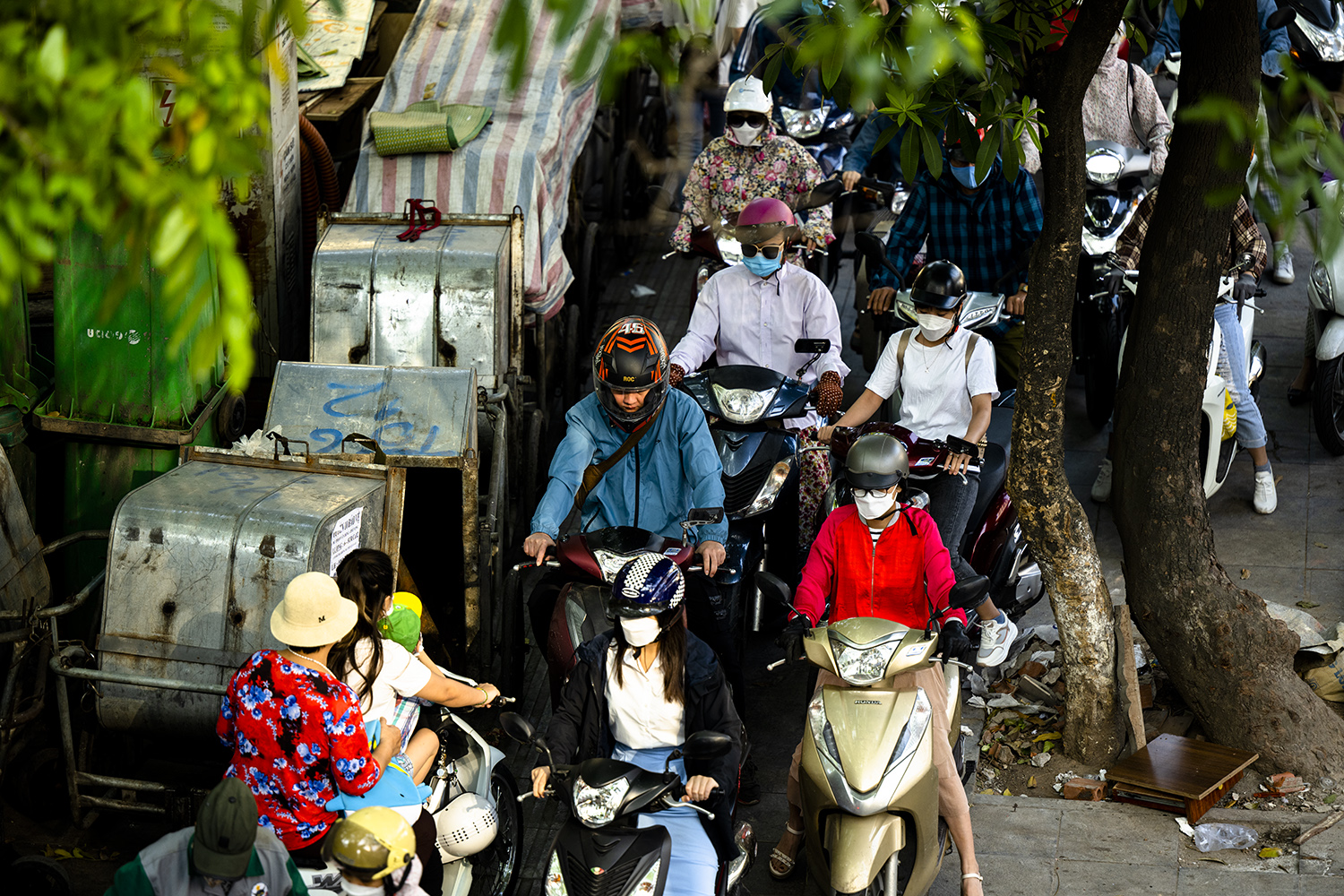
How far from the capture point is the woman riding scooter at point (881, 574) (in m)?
4.82

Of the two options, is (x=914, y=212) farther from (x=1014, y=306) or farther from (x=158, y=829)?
(x=158, y=829)

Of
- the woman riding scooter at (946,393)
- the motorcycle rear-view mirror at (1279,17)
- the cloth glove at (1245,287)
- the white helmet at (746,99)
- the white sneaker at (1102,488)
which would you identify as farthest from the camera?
the motorcycle rear-view mirror at (1279,17)

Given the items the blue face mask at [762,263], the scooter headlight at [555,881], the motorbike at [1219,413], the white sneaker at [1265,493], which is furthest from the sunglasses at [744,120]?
the scooter headlight at [555,881]

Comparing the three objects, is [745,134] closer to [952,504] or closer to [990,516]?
[990,516]

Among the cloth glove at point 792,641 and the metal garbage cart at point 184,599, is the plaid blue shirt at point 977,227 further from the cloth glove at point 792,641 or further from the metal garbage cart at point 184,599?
the metal garbage cart at point 184,599

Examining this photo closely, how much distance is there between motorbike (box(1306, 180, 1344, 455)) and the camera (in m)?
7.85

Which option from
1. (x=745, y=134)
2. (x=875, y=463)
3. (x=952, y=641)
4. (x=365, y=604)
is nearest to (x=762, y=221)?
(x=745, y=134)

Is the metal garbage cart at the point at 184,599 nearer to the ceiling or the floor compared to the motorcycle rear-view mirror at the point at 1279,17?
nearer to the floor

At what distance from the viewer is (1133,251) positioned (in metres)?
7.83

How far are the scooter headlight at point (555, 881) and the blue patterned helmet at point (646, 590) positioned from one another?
777mm

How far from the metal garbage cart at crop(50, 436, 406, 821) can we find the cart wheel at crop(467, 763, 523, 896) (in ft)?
3.72

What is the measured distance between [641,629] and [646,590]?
5.0 inches

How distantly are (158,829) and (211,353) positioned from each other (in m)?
4.22

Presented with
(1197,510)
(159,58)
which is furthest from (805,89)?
(159,58)
